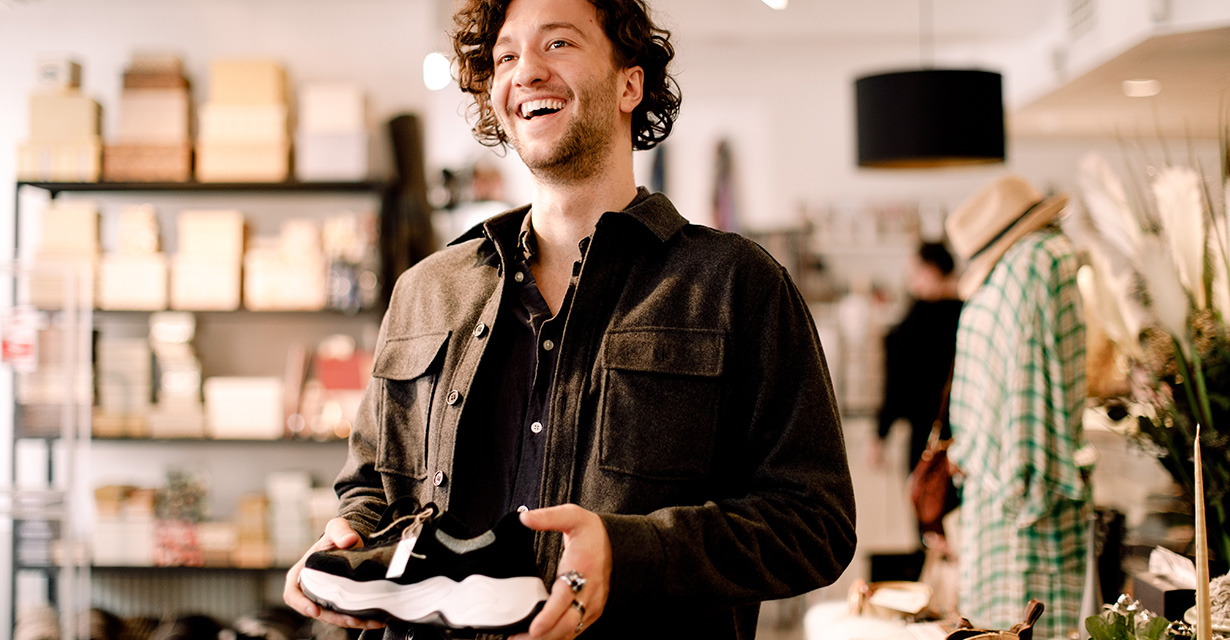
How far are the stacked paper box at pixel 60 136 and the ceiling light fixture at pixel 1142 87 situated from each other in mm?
5156

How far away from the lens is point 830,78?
6727mm

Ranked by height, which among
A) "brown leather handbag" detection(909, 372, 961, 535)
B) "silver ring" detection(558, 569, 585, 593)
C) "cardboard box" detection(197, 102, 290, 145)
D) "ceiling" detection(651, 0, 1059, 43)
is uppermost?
"ceiling" detection(651, 0, 1059, 43)

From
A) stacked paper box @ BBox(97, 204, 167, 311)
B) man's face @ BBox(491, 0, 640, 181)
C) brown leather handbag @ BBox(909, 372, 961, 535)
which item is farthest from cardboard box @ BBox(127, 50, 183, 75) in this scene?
brown leather handbag @ BBox(909, 372, 961, 535)

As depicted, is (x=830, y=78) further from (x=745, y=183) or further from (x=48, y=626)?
(x=48, y=626)

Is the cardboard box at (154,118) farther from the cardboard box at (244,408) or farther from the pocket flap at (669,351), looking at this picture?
the pocket flap at (669,351)

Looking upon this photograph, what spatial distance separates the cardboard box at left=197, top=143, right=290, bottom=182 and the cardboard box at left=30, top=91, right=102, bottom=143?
0.50 m

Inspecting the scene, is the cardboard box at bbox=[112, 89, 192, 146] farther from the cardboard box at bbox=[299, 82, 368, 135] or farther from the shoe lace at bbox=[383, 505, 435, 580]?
the shoe lace at bbox=[383, 505, 435, 580]

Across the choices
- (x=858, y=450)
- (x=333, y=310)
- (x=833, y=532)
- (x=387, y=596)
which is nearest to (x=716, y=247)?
(x=833, y=532)

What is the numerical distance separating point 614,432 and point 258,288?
3046 mm

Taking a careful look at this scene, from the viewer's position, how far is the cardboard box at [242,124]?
3.81 meters

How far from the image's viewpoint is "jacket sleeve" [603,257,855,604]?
1015mm

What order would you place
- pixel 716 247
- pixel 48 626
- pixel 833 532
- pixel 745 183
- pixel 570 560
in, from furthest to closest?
pixel 745 183, pixel 48 626, pixel 716 247, pixel 833 532, pixel 570 560

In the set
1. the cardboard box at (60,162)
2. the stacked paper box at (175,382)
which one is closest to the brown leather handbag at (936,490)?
the stacked paper box at (175,382)

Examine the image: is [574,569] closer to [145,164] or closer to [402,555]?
[402,555]
